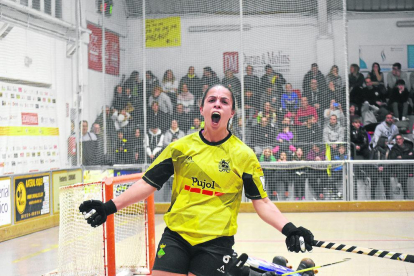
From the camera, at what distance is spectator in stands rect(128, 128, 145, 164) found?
42.5 feet

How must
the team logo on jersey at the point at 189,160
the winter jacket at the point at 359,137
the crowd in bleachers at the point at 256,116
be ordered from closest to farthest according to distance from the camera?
the team logo on jersey at the point at 189,160 → the crowd in bleachers at the point at 256,116 → the winter jacket at the point at 359,137

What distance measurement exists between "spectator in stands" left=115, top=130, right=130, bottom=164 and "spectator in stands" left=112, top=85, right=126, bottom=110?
22.4 inches

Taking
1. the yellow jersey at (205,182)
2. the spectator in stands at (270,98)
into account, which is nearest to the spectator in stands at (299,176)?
the spectator in stands at (270,98)

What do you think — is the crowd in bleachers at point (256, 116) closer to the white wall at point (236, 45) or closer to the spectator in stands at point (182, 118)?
the spectator in stands at point (182, 118)

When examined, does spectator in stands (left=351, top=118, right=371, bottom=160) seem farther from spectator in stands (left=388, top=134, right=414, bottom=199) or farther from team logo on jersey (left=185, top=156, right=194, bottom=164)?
team logo on jersey (left=185, top=156, right=194, bottom=164)

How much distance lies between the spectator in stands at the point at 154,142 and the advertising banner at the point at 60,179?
59.4 inches

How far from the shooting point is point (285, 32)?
1385 cm

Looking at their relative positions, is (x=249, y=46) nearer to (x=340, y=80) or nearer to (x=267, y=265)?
(x=340, y=80)

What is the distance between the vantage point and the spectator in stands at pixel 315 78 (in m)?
13.0

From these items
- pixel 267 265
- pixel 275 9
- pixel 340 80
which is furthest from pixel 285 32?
pixel 267 265

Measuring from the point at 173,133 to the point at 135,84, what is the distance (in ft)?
4.55

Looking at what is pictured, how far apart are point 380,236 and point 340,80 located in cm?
421

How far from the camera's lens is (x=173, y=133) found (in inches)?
511

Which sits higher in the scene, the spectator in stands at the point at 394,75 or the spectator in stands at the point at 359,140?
the spectator in stands at the point at 394,75
